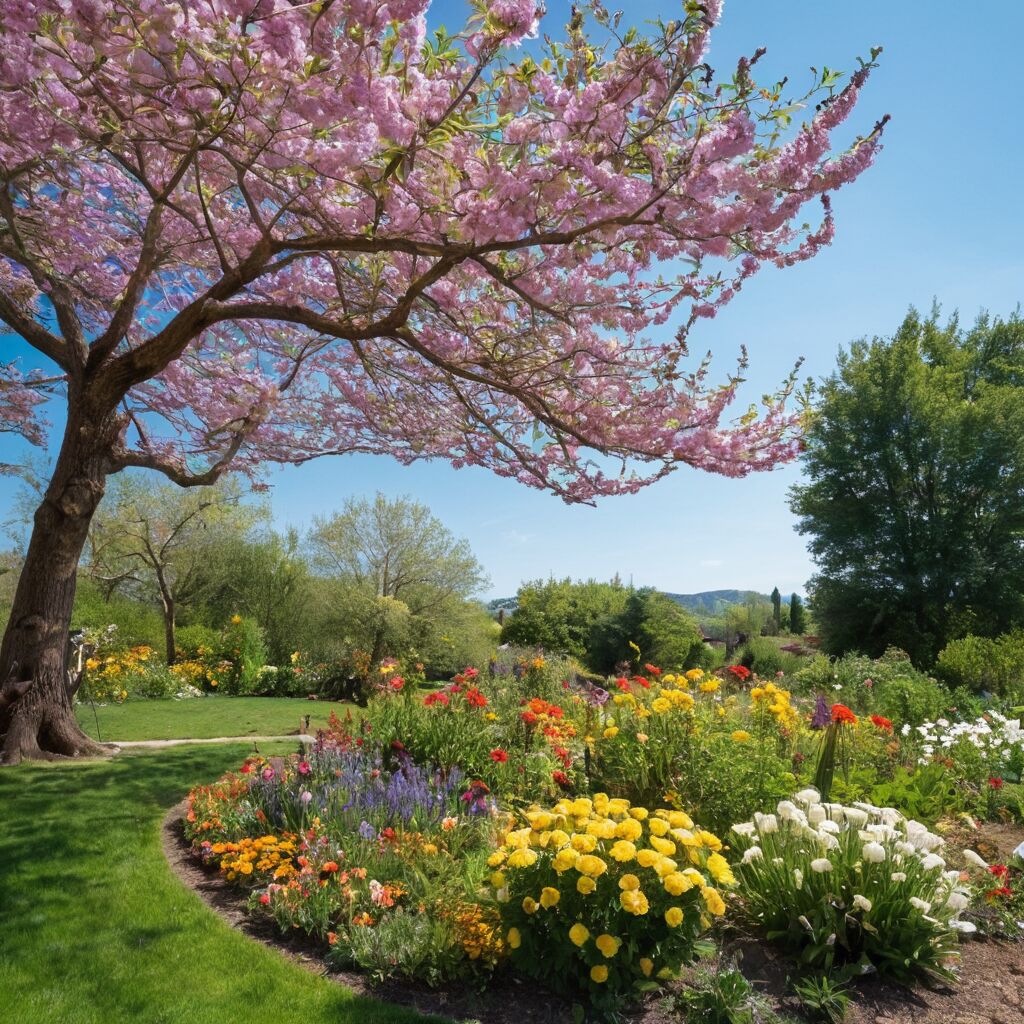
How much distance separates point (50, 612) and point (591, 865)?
6302 mm

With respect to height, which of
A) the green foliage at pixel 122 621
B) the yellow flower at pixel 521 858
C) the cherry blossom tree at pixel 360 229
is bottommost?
the yellow flower at pixel 521 858

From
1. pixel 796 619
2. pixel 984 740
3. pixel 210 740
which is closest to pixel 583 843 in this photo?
pixel 984 740

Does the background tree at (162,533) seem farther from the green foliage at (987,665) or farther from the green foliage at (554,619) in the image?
the green foliage at (987,665)

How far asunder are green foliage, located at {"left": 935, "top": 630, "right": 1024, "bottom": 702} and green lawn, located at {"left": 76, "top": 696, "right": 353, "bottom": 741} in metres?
10.9

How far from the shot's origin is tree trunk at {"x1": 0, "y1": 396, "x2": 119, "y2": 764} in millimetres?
6578

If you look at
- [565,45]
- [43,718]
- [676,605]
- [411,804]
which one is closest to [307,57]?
[565,45]

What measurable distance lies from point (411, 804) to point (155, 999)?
5.77ft

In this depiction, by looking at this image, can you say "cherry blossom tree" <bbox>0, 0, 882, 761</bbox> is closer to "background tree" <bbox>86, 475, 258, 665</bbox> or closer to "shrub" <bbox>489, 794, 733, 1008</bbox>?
"shrub" <bbox>489, 794, 733, 1008</bbox>

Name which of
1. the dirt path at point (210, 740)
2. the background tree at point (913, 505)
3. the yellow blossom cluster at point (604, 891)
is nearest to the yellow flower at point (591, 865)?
the yellow blossom cluster at point (604, 891)

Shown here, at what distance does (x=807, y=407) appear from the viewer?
6.47m

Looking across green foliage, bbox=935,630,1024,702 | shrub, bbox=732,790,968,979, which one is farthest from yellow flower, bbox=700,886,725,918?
green foliage, bbox=935,630,1024,702

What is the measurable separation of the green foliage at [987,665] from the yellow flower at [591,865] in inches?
424

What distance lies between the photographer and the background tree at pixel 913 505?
20047 millimetres

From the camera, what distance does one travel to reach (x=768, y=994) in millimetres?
3000
